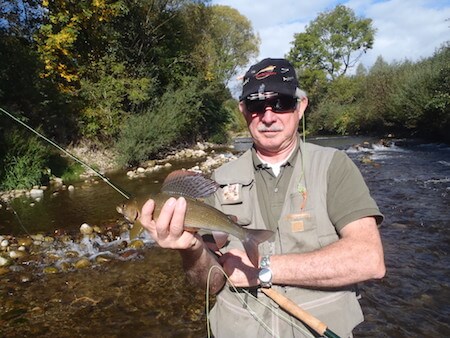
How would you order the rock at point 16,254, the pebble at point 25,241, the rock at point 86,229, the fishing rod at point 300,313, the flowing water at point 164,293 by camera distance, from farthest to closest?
the rock at point 86,229 → the pebble at point 25,241 → the rock at point 16,254 → the flowing water at point 164,293 → the fishing rod at point 300,313

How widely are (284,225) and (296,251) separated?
0.64 feet

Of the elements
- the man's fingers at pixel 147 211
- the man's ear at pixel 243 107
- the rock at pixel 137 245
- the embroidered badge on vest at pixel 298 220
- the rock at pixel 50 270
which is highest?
the man's ear at pixel 243 107

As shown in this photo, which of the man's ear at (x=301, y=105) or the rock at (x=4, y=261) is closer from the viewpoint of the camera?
the man's ear at (x=301, y=105)

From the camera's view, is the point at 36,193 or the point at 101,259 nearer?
the point at 101,259

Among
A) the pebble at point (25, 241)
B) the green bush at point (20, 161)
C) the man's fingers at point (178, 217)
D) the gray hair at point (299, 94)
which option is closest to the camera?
the man's fingers at point (178, 217)

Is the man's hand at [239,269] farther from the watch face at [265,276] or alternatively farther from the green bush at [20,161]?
the green bush at [20,161]

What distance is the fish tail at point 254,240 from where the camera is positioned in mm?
2455

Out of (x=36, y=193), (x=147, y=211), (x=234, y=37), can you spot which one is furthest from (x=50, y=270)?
(x=234, y=37)

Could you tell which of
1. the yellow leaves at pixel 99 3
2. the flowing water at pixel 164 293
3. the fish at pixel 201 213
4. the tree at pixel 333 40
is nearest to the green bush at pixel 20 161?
the flowing water at pixel 164 293

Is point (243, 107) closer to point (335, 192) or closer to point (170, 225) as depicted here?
point (335, 192)

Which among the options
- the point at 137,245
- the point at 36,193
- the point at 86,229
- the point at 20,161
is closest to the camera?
the point at 137,245

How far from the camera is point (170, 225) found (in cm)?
230

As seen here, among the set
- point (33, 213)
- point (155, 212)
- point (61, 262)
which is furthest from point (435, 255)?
point (33, 213)

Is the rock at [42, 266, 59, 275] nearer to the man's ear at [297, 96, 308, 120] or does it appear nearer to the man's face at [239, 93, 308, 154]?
the man's face at [239, 93, 308, 154]
